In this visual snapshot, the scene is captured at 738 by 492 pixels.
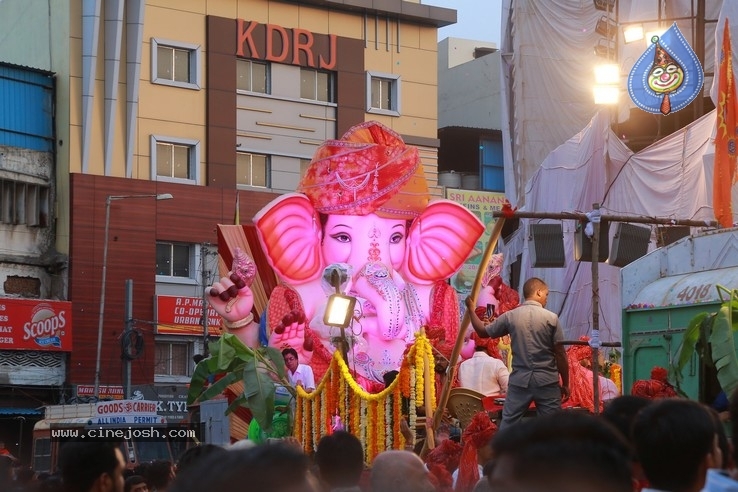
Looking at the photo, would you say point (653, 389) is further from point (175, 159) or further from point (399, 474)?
point (175, 159)

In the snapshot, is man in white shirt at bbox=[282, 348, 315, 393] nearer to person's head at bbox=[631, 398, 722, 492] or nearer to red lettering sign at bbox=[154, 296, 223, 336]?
person's head at bbox=[631, 398, 722, 492]

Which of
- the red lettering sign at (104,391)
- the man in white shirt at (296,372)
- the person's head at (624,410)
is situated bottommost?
the red lettering sign at (104,391)

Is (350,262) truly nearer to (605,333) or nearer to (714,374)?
(605,333)

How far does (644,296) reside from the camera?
1502cm

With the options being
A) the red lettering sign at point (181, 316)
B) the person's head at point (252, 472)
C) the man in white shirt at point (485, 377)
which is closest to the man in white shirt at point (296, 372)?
the man in white shirt at point (485, 377)

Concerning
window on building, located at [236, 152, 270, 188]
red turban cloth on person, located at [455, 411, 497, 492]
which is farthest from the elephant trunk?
window on building, located at [236, 152, 270, 188]

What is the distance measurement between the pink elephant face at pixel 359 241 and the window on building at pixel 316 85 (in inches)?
887

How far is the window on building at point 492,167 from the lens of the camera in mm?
52156

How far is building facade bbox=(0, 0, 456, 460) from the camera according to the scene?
135 ft

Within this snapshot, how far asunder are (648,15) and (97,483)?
2390 cm

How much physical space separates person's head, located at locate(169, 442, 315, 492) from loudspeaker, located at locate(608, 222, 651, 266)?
10.9 m

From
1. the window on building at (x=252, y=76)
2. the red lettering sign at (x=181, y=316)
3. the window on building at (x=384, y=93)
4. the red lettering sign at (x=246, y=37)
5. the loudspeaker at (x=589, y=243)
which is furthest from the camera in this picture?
the window on building at (x=384, y=93)

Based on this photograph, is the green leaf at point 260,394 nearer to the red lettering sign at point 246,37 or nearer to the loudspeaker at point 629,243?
the loudspeaker at point 629,243

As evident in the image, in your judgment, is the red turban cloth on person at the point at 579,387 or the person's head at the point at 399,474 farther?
the red turban cloth on person at the point at 579,387
